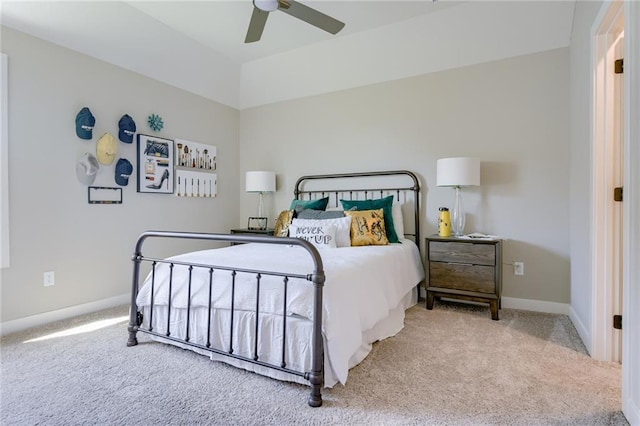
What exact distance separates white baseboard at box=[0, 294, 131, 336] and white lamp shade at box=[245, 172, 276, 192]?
1.80 meters

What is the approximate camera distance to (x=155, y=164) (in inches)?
140

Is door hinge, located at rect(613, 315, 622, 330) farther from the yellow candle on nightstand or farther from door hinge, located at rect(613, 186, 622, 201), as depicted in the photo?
the yellow candle on nightstand

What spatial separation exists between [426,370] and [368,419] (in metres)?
0.61

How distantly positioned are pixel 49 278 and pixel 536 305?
4284mm

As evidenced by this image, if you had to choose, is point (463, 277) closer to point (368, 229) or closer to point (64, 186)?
point (368, 229)

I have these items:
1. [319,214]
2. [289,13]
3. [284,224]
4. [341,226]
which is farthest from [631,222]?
[284,224]

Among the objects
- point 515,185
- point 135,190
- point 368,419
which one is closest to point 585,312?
point 515,185

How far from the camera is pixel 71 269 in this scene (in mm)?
2895

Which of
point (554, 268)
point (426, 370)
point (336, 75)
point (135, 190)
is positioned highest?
point (336, 75)

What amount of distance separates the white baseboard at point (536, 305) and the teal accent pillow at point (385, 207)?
47.2 inches

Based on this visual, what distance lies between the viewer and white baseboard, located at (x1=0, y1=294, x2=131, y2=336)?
2514 millimetres

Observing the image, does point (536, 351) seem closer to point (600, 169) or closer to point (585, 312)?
point (585, 312)

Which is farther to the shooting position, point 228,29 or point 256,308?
point 228,29

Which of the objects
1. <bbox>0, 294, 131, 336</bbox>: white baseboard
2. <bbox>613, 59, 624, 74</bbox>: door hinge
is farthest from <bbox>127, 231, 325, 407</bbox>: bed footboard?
<bbox>613, 59, 624, 74</bbox>: door hinge
